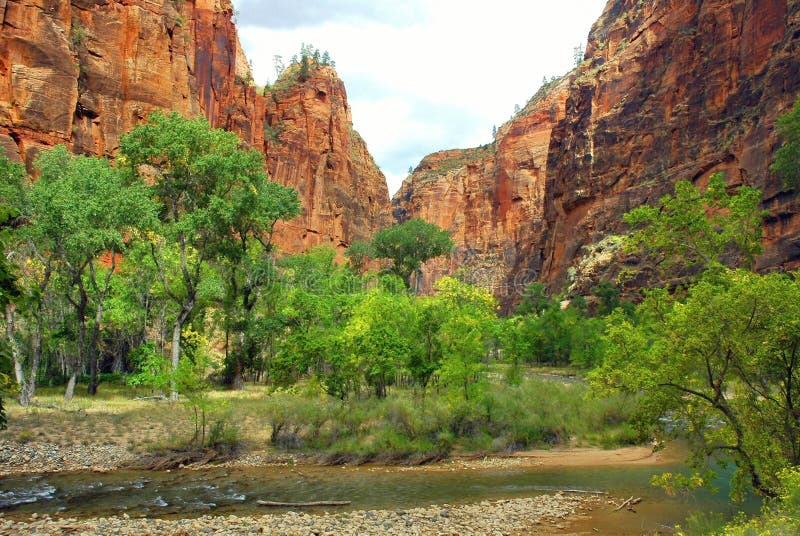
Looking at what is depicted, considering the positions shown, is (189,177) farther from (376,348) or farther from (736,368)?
(736,368)

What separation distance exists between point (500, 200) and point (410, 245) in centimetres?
6688

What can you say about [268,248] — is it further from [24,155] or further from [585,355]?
[585,355]

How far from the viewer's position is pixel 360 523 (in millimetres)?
11594

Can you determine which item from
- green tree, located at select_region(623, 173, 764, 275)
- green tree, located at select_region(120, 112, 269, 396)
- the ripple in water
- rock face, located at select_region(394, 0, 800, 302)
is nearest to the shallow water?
the ripple in water

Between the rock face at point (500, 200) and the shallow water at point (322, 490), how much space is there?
88.5 meters

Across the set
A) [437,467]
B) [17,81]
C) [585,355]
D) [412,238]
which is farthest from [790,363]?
[412,238]

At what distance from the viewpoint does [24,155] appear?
4172 centimetres

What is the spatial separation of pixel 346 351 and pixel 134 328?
18617 millimetres

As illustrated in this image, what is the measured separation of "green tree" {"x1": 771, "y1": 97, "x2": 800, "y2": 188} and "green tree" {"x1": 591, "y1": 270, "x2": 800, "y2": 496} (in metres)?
33.6

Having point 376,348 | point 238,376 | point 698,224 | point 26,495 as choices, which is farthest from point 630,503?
point 238,376

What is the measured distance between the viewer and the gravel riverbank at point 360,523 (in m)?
10.7

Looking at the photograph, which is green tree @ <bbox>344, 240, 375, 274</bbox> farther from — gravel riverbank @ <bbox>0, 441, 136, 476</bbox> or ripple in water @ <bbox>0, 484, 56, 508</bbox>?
ripple in water @ <bbox>0, 484, 56, 508</bbox>

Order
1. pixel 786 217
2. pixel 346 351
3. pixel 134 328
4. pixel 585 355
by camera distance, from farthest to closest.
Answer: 1. pixel 585 355
2. pixel 786 217
3. pixel 134 328
4. pixel 346 351

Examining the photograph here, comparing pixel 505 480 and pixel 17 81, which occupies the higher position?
pixel 17 81
